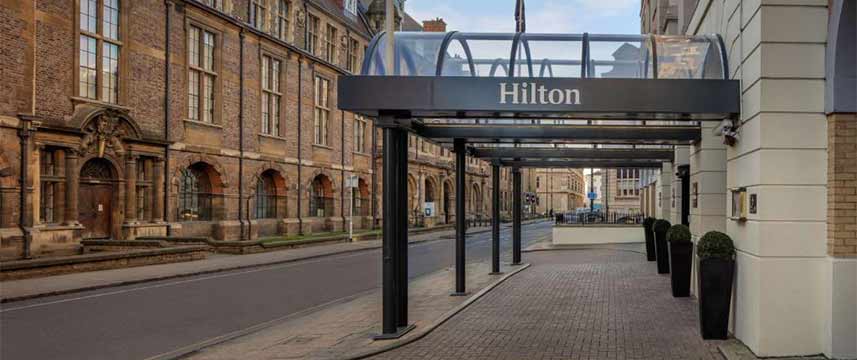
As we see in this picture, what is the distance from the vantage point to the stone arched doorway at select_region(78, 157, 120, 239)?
2338 centimetres

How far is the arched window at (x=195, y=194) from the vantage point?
28.5 meters

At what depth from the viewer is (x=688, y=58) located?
964 centimetres

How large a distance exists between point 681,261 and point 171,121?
20.2m

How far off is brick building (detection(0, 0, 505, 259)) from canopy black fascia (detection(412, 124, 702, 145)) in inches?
546

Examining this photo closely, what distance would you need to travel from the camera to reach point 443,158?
61.6 metres

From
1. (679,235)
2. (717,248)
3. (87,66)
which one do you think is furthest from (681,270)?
(87,66)

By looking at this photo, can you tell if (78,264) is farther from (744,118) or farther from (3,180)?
(744,118)

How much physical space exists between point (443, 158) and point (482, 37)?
2027 inches

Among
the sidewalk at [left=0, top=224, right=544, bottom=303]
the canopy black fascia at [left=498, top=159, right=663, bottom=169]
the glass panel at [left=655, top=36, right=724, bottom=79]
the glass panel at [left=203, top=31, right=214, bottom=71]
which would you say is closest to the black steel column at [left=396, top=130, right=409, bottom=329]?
the glass panel at [left=655, top=36, right=724, bottom=79]

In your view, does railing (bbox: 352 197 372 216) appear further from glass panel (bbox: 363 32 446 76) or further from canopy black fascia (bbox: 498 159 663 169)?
glass panel (bbox: 363 32 446 76)

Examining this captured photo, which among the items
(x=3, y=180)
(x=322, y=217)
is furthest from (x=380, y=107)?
(x=322, y=217)

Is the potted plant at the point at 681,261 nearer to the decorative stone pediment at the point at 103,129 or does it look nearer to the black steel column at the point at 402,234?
the black steel column at the point at 402,234

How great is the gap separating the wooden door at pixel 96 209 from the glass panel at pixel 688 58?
20.1 m

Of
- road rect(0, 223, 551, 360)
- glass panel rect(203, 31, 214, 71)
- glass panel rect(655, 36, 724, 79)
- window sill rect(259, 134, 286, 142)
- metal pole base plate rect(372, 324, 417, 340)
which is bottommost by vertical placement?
road rect(0, 223, 551, 360)
